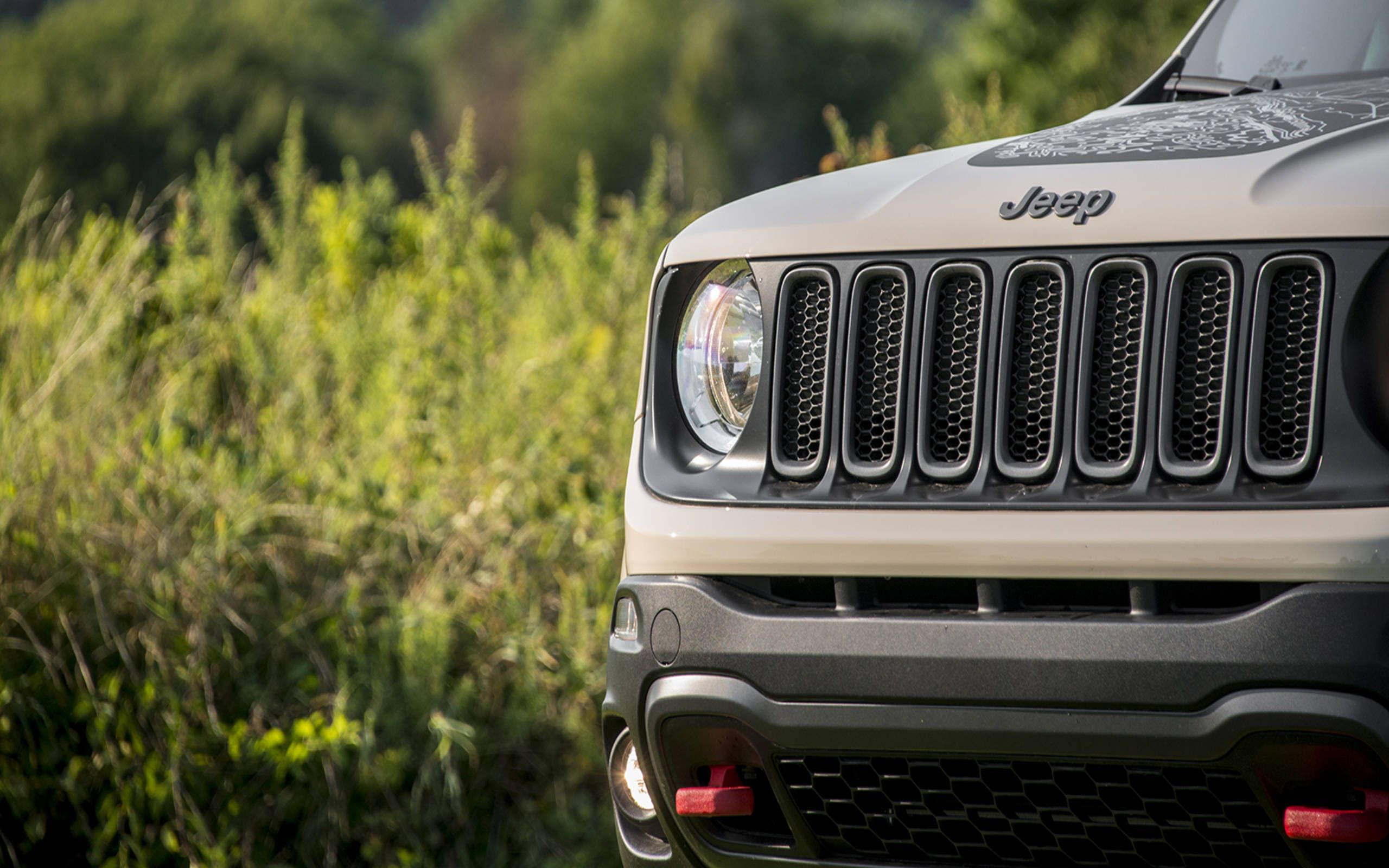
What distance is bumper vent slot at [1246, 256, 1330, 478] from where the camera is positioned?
213cm

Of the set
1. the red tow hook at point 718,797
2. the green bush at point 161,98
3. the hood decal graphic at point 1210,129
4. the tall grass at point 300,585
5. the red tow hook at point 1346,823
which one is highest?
the hood decal graphic at point 1210,129

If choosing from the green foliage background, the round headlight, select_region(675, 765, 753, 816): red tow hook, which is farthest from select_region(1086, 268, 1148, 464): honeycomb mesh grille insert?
the green foliage background

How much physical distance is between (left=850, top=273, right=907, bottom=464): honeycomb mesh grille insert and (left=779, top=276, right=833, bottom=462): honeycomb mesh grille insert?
2.7 inches

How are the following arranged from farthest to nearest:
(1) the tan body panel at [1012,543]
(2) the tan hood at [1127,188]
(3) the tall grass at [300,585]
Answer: (3) the tall grass at [300,585] → (2) the tan hood at [1127,188] → (1) the tan body panel at [1012,543]

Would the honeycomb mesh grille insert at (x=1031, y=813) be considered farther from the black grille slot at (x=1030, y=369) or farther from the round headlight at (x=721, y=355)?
the round headlight at (x=721, y=355)

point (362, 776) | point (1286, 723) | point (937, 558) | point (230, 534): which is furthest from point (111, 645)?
point (1286, 723)

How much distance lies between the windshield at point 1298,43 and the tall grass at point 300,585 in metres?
2.13

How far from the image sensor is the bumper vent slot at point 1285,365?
213 centimetres

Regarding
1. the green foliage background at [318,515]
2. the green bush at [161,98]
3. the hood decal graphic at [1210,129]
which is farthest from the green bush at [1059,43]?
the green bush at [161,98]

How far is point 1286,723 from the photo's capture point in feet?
6.81

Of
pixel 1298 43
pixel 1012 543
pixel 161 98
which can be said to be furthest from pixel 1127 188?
pixel 161 98

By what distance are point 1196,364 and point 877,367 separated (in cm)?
49

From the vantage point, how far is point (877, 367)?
98.0 inches

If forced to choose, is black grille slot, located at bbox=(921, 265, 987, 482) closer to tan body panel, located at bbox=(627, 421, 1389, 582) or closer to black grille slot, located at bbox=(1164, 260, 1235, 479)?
tan body panel, located at bbox=(627, 421, 1389, 582)
